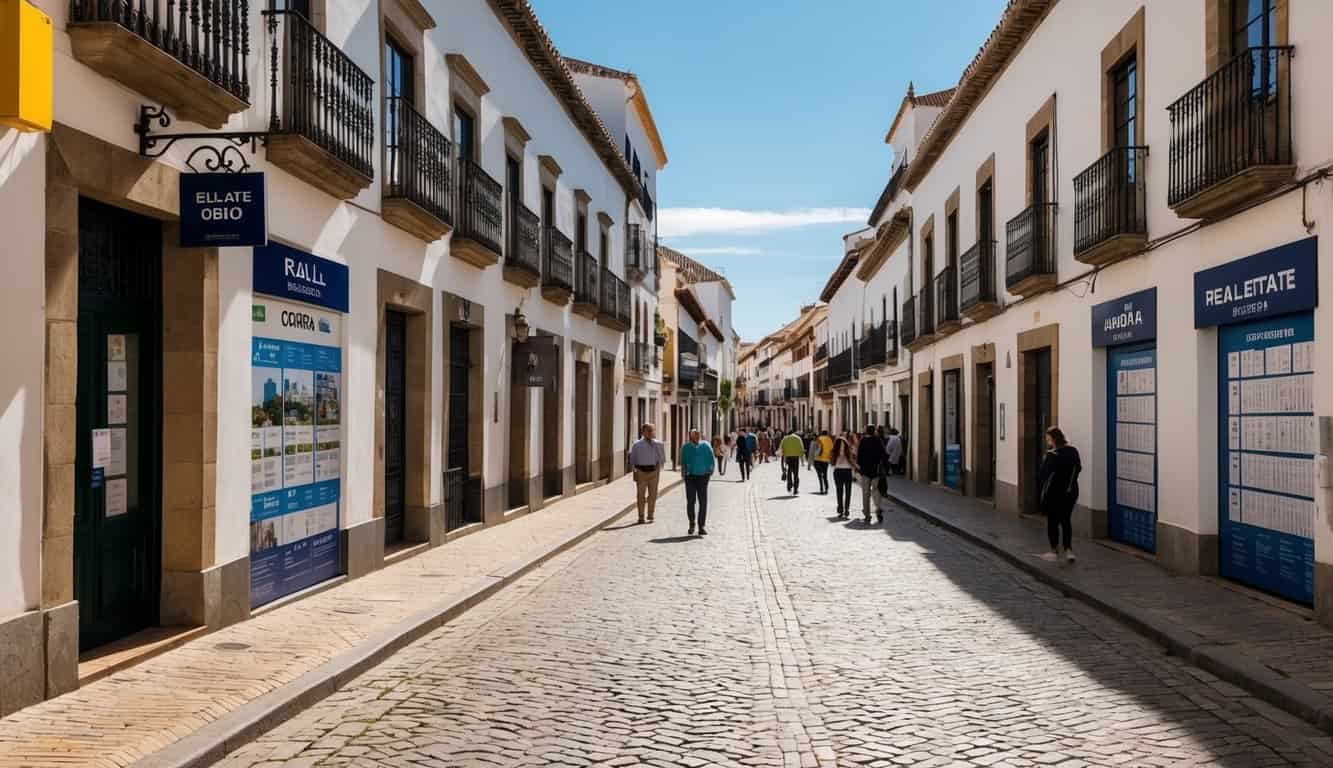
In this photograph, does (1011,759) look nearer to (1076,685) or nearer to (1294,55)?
(1076,685)

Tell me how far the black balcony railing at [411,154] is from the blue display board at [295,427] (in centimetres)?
170

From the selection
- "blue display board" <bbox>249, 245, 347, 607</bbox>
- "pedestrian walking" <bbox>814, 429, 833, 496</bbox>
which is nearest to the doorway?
"blue display board" <bbox>249, 245, 347, 607</bbox>

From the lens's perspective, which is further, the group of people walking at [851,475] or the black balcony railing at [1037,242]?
the black balcony railing at [1037,242]

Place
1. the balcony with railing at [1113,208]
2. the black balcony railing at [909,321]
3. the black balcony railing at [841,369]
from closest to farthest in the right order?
the balcony with railing at [1113,208], the black balcony railing at [909,321], the black balcony railing at [841,369]

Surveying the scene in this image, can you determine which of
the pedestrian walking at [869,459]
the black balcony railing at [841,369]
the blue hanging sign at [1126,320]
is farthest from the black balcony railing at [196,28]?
the black balcony railing at [841,369]

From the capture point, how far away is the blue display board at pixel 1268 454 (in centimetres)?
855

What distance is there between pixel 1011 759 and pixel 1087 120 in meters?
10.6

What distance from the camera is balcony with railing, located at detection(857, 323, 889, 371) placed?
103ft

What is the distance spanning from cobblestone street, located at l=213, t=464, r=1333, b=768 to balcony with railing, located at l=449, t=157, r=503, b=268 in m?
4.74

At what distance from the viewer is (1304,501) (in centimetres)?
856

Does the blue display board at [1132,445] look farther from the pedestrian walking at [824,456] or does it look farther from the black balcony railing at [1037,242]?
the pedestrian walking at [824,456]

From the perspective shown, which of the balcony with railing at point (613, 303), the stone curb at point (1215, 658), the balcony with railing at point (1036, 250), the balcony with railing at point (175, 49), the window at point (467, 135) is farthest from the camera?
the balcony with railing at point (613, 303)

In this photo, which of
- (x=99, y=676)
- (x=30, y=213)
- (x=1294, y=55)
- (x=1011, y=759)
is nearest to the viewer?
(x=1011, y=759)

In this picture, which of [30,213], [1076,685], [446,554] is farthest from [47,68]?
[446,554]
